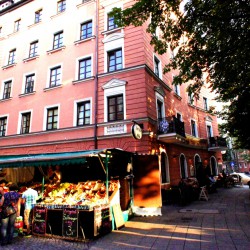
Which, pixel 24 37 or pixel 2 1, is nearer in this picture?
pixel 24 37

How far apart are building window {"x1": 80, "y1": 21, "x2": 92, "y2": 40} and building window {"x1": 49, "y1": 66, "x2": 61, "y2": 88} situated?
2964 millimetres

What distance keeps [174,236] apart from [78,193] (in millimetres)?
3875

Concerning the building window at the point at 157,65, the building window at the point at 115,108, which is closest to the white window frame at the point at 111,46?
the building window at the point at 115,108

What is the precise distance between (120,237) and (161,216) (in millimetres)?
3119

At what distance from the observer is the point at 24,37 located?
18375 mm

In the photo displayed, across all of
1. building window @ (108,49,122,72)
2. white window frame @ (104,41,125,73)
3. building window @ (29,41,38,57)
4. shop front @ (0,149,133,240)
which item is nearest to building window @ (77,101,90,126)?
white window frame @ (104,41,125,73)

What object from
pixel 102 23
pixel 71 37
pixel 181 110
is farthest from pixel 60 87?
pixel 181 110

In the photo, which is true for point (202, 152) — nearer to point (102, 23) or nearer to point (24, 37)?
point (102, 23)

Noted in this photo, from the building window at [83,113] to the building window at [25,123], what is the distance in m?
4.58

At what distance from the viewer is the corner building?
41.2ft

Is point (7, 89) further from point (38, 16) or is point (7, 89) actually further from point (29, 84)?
point (38, 16)

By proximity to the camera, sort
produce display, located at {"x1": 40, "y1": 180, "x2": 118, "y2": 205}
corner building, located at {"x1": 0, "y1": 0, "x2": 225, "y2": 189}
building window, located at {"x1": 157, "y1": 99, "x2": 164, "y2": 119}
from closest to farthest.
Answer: produce display, located at {"x1": 40, "y1": 180, "x2": 118, "y2": 205} → corner building, located at {"x1": 0, "y1": 0, "x2": 225, "y2": 189} → building window, located at {"x1": 157, "y1": 99, "x2": 164, "y2": 119}

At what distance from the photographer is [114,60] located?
13977 mm

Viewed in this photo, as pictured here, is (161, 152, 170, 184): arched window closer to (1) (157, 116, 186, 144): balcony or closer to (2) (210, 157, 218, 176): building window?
(1) (157, 116, 186, 144): balcony
